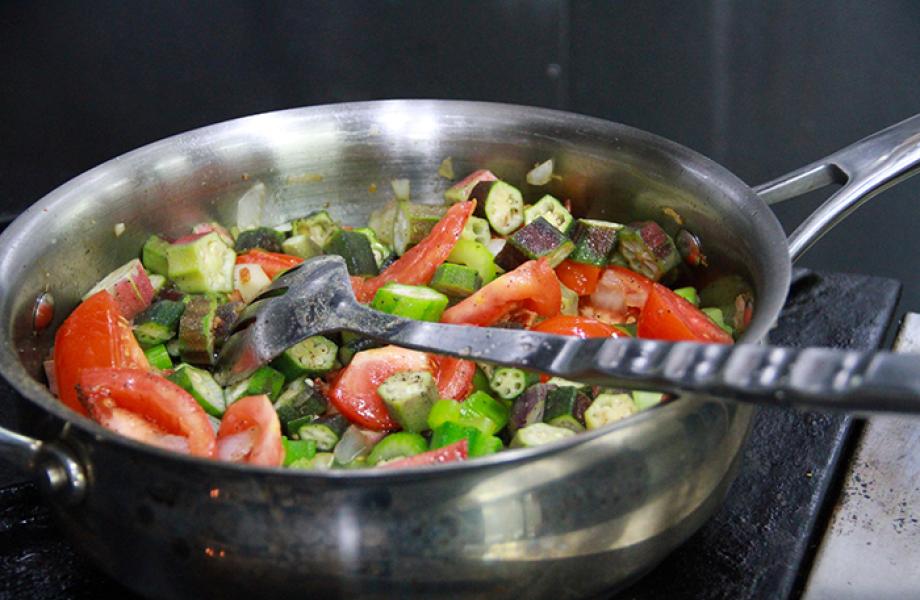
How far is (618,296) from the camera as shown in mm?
1925

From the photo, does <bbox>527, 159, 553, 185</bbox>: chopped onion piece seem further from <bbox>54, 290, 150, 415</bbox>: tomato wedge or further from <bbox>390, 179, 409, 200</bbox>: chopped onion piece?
<bbox>54, 290, 150, 415</bbox>: tomato wedge

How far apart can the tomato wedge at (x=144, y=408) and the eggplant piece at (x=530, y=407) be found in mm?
474

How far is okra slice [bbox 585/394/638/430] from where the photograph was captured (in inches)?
60.7

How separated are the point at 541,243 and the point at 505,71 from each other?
1968 mm

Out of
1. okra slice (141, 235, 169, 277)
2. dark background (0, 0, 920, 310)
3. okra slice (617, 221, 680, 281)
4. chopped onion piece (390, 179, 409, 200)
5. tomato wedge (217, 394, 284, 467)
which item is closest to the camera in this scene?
tomato wedge (217, 394, 284, 467)

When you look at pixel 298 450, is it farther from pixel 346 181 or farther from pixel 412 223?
pixel 346 181

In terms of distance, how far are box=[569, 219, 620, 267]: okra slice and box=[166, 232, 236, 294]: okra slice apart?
2.22 ft

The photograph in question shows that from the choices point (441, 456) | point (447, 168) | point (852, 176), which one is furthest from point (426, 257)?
point (852, 176)

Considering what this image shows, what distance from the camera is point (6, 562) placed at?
1.51m

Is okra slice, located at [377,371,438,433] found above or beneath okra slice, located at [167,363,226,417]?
above

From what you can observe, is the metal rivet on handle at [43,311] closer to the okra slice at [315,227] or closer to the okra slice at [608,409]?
the okra slice at [315,227]

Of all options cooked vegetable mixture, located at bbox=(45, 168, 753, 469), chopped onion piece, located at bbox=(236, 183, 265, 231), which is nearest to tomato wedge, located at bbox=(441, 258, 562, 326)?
cooked vegetable mixture, located at bbox=(45, 168, 753, 469)

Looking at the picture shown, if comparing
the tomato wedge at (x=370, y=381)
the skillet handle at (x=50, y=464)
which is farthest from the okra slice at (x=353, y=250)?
the skillet handle at (x=50, y=464)

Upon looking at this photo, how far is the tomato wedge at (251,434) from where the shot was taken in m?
1.43
